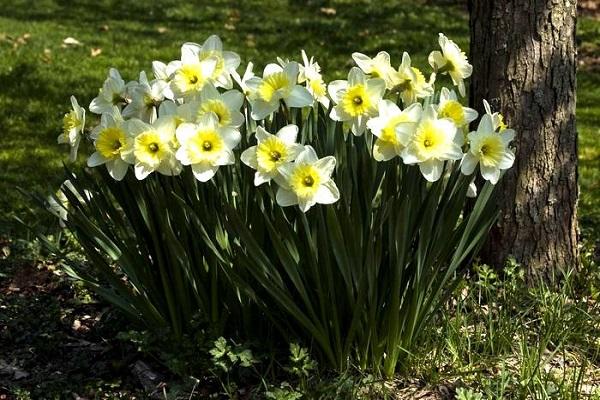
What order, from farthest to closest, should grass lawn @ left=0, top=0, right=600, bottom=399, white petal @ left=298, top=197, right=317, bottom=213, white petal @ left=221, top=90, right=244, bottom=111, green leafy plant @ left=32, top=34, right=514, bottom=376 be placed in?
grass lawn @ left=0, top=0, right=600, bottom=399, white petal @ left=221, top=90, right=244, bottom=111, green leafy plant @ left=32, top=34, right=514, bottom=376, white petal @ left=298, top=197, right=317, bottom=213

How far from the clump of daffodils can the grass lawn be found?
783 mm

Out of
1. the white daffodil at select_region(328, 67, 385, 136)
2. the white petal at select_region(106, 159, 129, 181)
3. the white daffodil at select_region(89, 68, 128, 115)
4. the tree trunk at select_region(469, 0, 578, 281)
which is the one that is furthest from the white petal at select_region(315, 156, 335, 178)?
the tree trunk at select_region(469, 0, 578, 281)

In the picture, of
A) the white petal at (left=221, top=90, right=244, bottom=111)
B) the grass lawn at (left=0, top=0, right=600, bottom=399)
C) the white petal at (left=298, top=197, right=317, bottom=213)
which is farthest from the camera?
the grass lawn at (left=0, top=0, right=600, bottom=399)

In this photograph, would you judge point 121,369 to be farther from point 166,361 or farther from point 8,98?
point 8,98

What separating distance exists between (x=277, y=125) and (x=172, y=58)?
23.8 ft

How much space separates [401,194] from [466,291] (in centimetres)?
120

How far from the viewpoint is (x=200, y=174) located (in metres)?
2.79

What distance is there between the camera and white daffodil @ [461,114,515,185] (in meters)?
2.89

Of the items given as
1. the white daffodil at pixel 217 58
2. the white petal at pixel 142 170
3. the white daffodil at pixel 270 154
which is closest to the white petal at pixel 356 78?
the white daffodil at pixel 270 154

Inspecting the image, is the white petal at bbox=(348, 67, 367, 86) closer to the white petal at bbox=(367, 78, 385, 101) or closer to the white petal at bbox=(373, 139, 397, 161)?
the white petal at bbox=(367, 78, 385, 101)

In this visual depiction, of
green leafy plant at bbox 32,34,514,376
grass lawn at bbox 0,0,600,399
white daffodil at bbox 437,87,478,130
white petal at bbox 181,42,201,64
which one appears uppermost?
white petal at bbox 181,42,201,64

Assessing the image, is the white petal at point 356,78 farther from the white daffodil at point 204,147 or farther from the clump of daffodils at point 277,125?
the white daffodil at point 204,147

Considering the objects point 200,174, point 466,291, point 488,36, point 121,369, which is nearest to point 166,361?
point 121,369

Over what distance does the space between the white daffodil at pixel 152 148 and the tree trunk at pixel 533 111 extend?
1.54 meters
